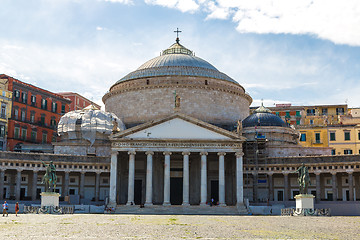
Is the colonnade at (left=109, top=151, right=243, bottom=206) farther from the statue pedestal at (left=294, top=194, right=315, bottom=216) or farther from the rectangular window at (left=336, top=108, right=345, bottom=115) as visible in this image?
the rectangular window at (left=336, top=108, right=345, bottom=115)

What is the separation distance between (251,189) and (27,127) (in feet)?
112

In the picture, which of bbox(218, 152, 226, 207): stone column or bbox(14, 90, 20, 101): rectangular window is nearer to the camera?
bbox(218, 152, 226, 207): stone column

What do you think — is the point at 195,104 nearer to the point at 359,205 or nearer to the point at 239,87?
the point at 239,87

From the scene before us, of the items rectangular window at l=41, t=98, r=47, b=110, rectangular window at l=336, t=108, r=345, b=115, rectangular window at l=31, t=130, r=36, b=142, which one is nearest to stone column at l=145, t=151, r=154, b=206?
rectangular window at l=31, t=130, r=36, b=142

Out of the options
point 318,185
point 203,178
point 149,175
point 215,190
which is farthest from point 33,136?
point 318,185

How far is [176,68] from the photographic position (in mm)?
66250

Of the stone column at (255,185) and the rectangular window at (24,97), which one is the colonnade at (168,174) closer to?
the stone column at (255,185)

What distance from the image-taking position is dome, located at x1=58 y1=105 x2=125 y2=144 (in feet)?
205

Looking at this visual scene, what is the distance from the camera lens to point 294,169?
57062 mm

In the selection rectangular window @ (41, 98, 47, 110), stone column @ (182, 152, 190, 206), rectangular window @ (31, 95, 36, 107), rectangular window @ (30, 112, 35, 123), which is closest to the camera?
stone column @ (182, 152, 190, 206)

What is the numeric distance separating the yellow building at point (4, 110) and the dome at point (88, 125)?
324 inches

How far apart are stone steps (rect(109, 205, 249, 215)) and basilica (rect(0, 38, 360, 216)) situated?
3.11 ft

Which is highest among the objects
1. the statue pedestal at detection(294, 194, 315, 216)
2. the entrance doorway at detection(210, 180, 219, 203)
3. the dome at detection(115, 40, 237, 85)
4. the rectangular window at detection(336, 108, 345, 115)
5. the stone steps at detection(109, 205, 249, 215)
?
the dome at detection(115, 40, 237, 85)

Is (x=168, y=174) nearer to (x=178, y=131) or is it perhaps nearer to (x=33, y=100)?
(x=178, y=131)
